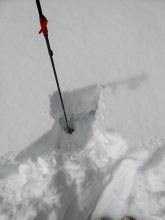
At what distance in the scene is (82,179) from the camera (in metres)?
1.49

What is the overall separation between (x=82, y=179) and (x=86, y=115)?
449mm

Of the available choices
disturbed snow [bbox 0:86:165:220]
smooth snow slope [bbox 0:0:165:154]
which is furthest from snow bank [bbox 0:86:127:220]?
smooth snow slope [bbox 0:0:165:154]

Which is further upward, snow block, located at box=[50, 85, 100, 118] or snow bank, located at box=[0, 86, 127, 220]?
snow block, located at box=[50, 85, 100, 118]

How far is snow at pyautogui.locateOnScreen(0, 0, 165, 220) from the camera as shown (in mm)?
1443

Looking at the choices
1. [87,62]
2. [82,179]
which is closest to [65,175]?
[82,179]

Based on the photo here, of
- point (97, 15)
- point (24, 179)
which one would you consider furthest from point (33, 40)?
point (24, 179)

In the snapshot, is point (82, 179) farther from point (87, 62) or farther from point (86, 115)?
point (87, 62)

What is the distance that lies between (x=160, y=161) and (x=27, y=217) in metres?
0.81

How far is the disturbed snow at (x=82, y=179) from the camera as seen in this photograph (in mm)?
1396

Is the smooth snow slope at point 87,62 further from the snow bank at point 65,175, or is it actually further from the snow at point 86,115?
the snow bank at point 65,175

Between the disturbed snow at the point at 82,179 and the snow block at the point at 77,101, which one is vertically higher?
the snow block at the point at 77,101

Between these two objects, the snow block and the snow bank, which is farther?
the snow block

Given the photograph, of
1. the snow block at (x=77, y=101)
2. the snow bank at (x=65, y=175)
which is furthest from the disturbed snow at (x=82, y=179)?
the snow block at (x=77, y=101)

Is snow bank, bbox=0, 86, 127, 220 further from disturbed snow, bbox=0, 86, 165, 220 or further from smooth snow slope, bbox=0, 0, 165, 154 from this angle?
smooth snow slope, bbox=0, 0, 165, 154
